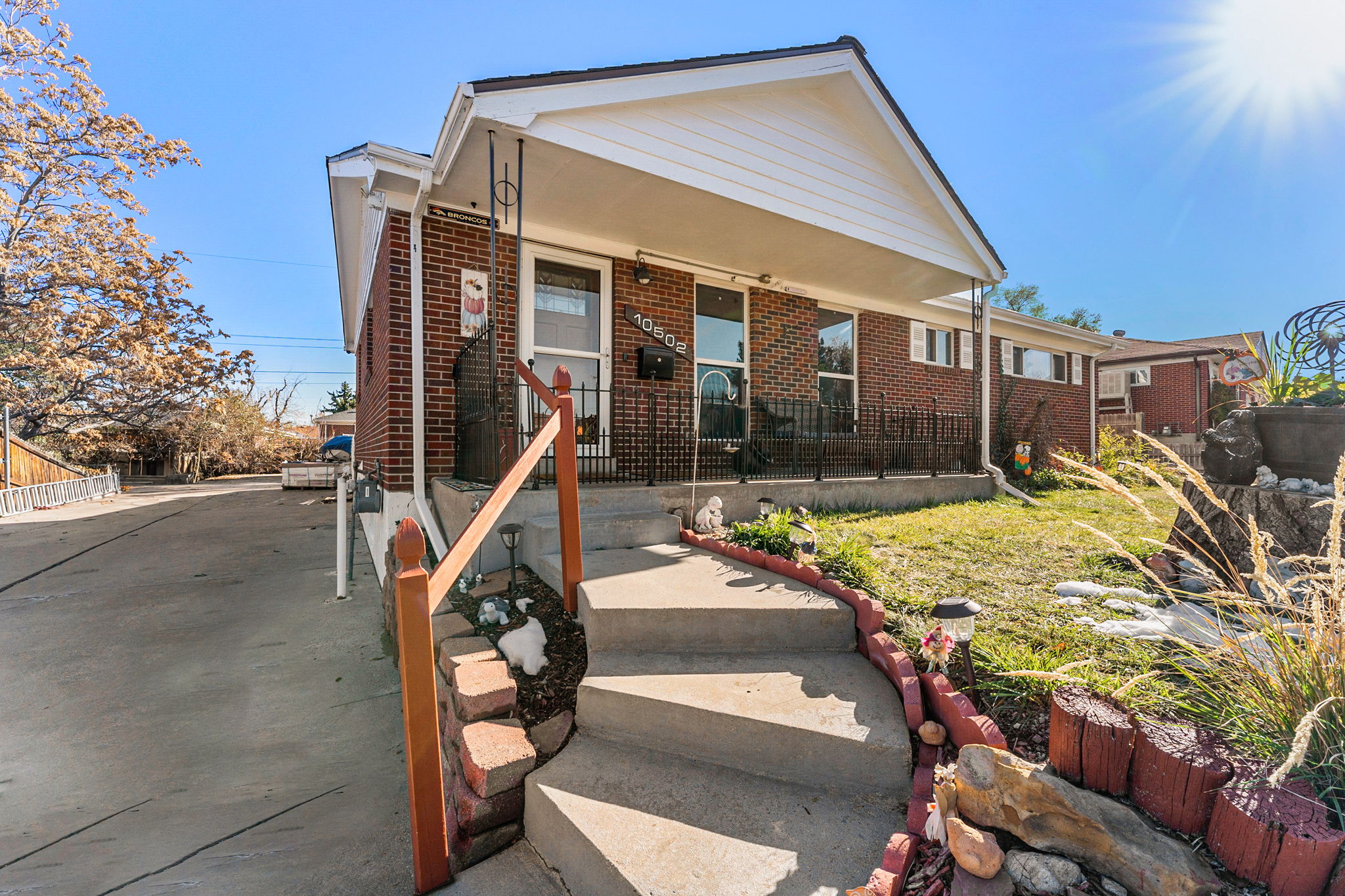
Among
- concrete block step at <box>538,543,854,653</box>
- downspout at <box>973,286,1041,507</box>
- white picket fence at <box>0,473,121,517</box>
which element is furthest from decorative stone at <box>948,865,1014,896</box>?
white picket fence at <box>0,473,121,517</box>

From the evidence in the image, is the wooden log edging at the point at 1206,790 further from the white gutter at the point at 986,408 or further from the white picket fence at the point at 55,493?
the white picket fence at the point at 55,493

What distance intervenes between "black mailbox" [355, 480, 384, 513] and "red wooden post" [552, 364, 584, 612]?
9.53 feet

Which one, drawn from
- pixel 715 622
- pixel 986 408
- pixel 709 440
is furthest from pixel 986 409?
pixel 715 622

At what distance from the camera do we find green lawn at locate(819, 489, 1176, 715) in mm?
2029

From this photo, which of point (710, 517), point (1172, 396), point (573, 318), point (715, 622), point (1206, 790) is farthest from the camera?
point (1172, 396)

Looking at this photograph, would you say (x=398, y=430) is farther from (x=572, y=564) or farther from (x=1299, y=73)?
(x=1299, y=73)

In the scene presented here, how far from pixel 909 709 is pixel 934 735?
0.14 m

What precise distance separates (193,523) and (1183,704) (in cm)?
1339

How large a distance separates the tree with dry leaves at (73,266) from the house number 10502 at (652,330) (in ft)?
50.9

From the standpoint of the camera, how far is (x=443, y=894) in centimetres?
175

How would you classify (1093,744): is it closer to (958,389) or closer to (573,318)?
(573,318)

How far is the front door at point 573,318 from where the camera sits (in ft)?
17.9

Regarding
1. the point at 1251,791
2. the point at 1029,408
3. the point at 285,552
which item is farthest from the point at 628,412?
the point at 1029,408

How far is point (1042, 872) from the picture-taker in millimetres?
1290
